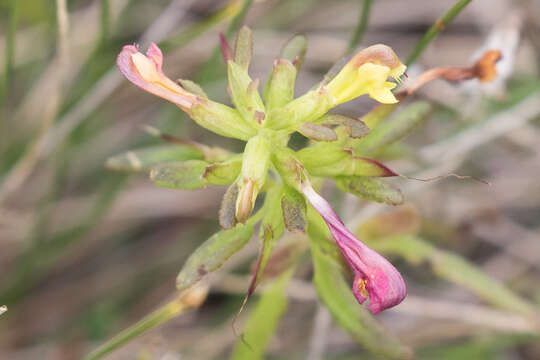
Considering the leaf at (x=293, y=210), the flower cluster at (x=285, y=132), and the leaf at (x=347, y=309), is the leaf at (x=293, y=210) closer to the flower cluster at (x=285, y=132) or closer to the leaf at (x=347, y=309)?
the flower cluster at (x=285, y=132)

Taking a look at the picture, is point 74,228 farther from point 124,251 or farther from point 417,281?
point 417,281

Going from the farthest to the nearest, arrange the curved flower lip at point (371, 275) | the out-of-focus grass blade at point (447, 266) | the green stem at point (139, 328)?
the out-of-focus grass blade at point (447, 266)
the green stem at point (139, 328)
the curved flower lip at point (371, 275)

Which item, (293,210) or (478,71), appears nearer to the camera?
(293,210)

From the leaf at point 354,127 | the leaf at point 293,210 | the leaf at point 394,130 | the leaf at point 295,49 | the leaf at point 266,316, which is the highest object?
the leaf at point 295,49

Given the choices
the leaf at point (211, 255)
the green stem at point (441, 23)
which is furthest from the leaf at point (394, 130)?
the leaf at point (211, 255)

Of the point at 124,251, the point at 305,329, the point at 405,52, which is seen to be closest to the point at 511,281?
the point at 305,329

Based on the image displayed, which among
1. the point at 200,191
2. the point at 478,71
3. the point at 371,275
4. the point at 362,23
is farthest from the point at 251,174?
the point at 200,191

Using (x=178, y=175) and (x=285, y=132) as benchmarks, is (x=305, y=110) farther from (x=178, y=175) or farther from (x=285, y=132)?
(x=178, y=175)
